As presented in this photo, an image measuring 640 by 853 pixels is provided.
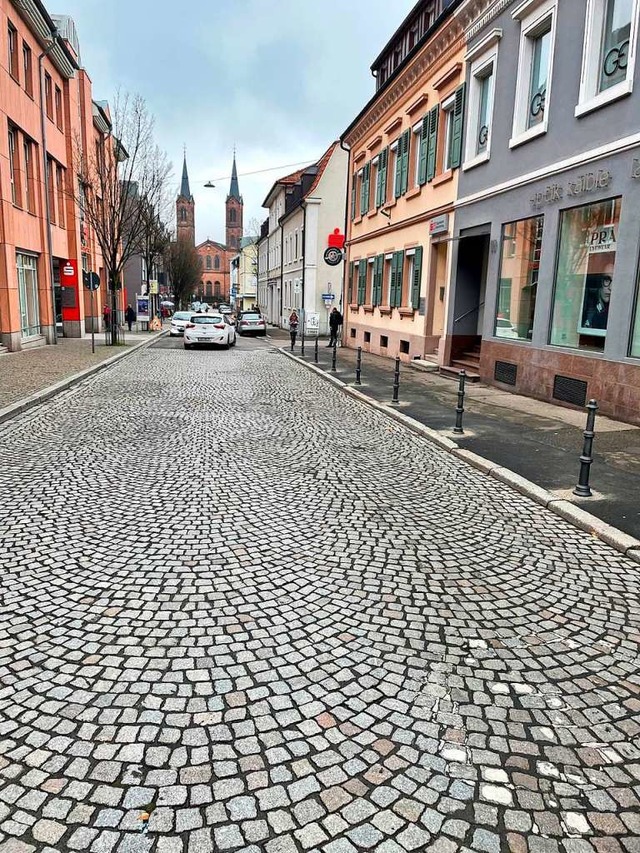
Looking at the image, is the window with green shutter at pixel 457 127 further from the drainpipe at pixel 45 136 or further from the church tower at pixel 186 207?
the church tower at pixel 186 207

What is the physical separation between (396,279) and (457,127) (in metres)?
5.89

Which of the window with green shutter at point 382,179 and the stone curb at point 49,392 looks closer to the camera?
the stone curb at point 49,392

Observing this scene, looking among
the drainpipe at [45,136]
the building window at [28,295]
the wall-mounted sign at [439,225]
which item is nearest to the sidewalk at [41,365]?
the building window at [28,295]

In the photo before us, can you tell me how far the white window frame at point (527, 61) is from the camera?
1263 centimetres

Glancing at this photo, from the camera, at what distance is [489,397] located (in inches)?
539

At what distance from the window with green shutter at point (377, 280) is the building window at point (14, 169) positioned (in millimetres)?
13266

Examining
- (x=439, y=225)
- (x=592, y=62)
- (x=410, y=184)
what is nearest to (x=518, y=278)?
(x=592, y=62)

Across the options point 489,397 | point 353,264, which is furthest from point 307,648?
point 353,264

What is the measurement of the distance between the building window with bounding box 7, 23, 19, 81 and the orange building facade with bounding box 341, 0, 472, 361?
1272 centimetres

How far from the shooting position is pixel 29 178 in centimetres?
2469

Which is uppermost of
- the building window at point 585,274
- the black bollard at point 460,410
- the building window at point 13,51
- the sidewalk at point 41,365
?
the building window at point 13,51

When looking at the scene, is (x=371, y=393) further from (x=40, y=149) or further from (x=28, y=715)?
(x=40, y=149)

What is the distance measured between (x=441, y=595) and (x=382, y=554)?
31.3 inches

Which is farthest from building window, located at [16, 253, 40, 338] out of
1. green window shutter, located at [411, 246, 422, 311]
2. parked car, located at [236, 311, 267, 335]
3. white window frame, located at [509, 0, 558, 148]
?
parked car, located at [236, 311, 267, 335]
